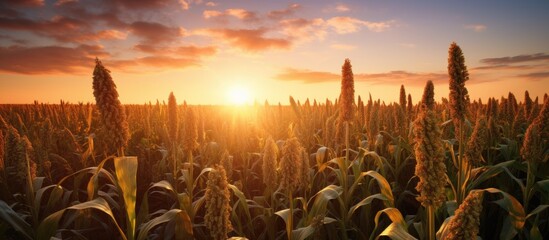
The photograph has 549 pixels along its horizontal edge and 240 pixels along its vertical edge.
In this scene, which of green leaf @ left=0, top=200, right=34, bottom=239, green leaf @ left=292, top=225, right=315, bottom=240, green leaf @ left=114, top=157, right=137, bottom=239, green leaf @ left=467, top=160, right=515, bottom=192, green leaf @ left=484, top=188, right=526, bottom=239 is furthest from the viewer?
green leaf @ left=467, top=160, right=515, bottom=192

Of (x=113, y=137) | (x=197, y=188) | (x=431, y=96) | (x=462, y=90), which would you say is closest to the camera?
(x=113, y=137)

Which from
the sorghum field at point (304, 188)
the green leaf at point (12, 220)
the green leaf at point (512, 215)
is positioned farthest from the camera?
the green leaf at point (12, 220)

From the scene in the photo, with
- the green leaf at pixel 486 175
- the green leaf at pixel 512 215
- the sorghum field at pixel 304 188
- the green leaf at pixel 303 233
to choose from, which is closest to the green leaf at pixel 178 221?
the sorghum field at pixel 304 188

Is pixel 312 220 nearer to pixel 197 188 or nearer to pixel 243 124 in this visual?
pixel 197 188

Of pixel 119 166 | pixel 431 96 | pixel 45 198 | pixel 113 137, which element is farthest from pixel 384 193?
pixel 45 198

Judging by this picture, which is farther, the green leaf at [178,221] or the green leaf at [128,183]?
the green leaf at [178,221]

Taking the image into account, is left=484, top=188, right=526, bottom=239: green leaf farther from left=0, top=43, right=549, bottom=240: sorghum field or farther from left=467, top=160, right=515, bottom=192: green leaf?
left=467, top=160, right=515, bottom=192: green leaf

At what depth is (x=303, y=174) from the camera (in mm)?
4121

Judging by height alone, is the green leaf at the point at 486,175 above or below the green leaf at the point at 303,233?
above

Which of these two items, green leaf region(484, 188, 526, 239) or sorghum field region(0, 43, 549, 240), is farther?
green leaf region(484, 188, 526, 239)

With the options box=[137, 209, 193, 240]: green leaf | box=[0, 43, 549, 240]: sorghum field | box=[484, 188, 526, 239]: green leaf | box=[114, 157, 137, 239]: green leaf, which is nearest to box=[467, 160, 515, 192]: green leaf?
box=[0, 43, 549, 240]: sorghum field

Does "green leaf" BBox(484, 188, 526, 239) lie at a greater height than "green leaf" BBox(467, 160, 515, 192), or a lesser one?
lesser

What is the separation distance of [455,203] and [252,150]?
6159 mm

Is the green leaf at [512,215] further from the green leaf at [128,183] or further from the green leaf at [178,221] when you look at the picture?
the green leaf at [128,183]
